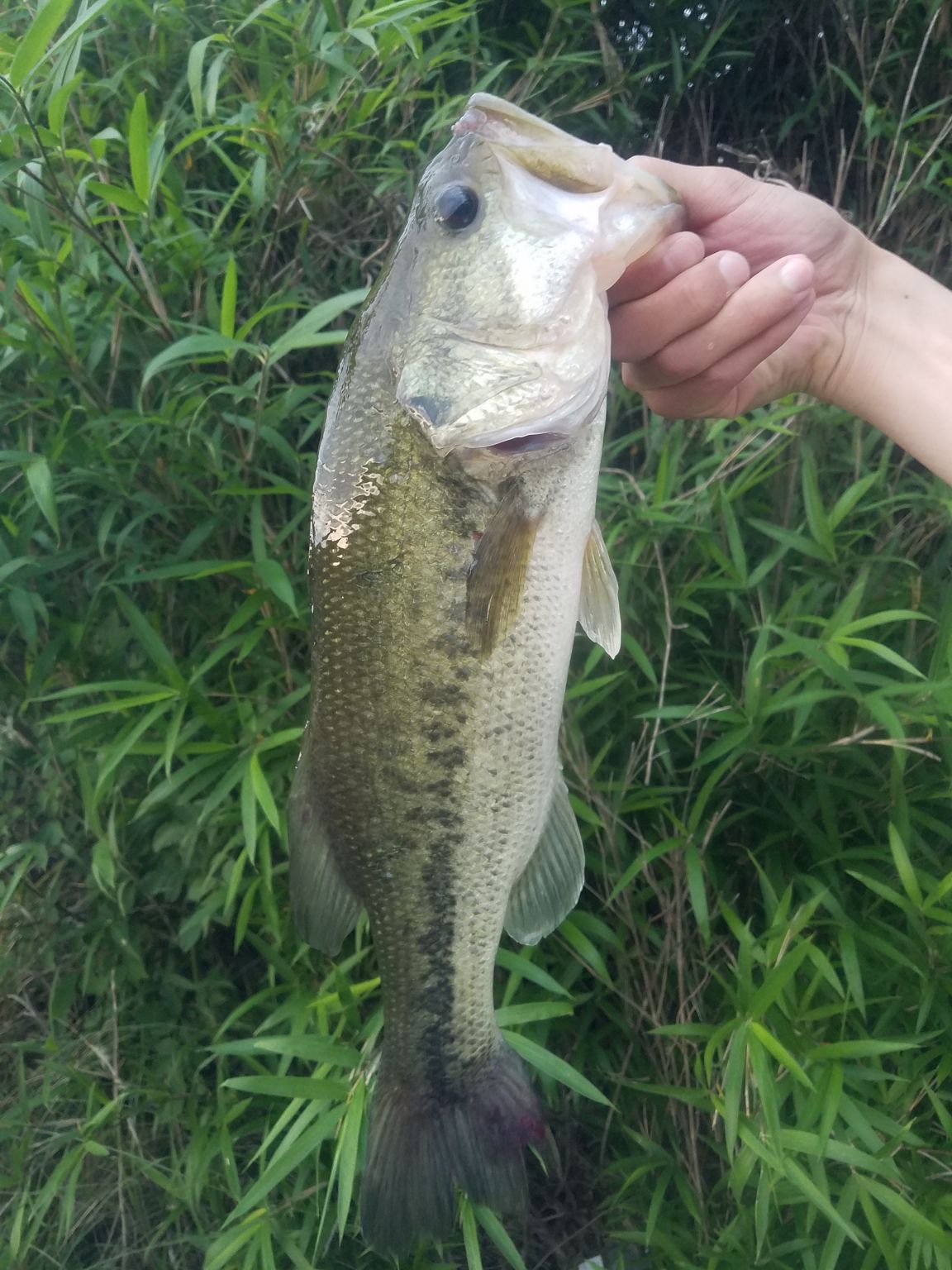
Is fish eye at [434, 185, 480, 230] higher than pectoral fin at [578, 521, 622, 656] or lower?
higher

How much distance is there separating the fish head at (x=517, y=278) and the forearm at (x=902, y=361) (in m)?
0.60

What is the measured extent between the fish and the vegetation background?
0.28 metres

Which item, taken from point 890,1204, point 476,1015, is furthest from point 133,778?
point 890,1204

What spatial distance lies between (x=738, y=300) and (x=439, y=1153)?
4.25 ft

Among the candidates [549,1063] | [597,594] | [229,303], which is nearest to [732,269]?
[597,594]

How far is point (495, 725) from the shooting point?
3.21ft

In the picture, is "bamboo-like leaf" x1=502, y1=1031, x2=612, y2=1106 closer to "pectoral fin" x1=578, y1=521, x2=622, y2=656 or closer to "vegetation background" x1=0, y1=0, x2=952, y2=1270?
"vegetation background" x1=0, y1=0, x2=952, y2=1270

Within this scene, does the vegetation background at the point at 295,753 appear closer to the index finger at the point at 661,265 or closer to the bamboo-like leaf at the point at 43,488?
the bamboo-like leaf at the point at 43,488

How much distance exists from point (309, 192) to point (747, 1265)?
7.76 ft

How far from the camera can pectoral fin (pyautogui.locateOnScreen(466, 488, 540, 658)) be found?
92cm

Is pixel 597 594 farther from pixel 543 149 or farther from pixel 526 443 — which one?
pixel 543 149

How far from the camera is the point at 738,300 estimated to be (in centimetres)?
105

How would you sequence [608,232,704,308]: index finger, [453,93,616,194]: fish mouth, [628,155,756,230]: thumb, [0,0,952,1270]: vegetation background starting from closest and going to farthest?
[453,93,616,194]: fish mouth, [608,232,704,308]: index finger, [628,155,756,230]: thumb, [0,0,952,1270]: vegetation background

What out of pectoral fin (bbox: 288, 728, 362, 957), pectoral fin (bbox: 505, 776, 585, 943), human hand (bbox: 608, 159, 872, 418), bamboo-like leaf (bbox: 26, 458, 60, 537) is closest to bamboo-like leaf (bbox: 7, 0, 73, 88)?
bamboo-like leaf (bbox: 26, 458, 60, 537)
